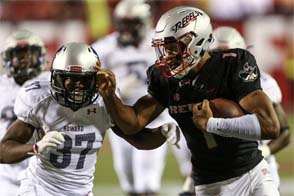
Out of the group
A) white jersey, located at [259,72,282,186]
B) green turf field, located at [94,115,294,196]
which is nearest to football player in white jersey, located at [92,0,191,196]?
green turf field, located at [94,115,294,196]

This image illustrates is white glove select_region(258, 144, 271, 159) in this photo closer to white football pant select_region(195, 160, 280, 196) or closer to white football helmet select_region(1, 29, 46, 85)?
white football pant select_region(195, 160, 280, 196)

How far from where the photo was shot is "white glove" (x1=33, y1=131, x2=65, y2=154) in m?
4.09

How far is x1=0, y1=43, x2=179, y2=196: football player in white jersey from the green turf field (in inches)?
142

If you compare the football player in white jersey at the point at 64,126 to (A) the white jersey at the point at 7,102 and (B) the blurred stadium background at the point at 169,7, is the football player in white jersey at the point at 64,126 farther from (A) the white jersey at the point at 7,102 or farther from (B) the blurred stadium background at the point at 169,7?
(B) the blurred stadium background at the point at 169,7

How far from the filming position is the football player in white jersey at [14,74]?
5.10m

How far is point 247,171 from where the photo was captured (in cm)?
429

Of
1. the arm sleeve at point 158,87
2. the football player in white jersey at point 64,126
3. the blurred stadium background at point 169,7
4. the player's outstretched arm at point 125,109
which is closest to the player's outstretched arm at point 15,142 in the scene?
the football player in white jersey at point 64,126

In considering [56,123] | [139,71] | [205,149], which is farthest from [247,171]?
[139,71]

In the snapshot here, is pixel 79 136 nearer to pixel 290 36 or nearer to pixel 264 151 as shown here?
pixel 264 151

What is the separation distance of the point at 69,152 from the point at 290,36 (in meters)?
8.33

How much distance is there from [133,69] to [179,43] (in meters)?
2.98

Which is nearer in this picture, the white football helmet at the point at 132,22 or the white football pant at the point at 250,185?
the white football pant at the point at 250,185

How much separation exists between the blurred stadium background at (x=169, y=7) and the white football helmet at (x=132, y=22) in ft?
14.5

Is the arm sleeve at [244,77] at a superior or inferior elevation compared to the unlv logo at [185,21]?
inferior
